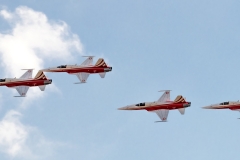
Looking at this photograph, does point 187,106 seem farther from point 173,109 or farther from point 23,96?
point 23,96

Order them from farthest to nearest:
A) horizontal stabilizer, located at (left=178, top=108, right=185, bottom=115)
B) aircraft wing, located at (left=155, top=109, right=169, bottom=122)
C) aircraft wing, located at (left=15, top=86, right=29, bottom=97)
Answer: aircraft wing, located at (left=15, top=86, right=29, bottom=97), horizontal stabilizer, located at (left=178, top=108, right=185, bottom=115), aircraft wing, located at (left=155, top=109, right=169, bottom=122)

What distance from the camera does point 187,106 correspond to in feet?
649

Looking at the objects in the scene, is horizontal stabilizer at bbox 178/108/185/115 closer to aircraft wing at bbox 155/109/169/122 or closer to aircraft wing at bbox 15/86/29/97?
aircraft wing at bbox 155/109/169/122

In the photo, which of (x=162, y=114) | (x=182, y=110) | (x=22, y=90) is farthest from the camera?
(x=22, y=90)

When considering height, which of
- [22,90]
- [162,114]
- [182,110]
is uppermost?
[22,90]

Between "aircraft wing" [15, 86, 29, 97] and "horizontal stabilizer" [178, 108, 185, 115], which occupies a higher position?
"aircraft wing" [15, 86, 29, 97]

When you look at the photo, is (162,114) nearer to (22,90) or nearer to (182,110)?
(182,110)

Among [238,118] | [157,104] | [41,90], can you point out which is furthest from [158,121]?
[41,90]

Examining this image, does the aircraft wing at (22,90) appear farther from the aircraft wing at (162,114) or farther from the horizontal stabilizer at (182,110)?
the horizontal stabilizer at (182,110)

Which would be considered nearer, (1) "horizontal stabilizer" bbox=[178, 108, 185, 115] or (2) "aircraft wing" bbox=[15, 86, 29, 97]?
(1) "horizontal stabilizer" bbox=[178, 108, 185, 115]

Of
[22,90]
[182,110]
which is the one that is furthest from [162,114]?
[22,90]

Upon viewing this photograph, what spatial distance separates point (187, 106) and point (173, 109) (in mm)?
4171

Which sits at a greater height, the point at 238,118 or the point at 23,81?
the point at 23,81

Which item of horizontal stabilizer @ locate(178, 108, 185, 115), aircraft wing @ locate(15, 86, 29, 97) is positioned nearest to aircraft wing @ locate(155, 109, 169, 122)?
horizontal stabilizer @ locate(178, 108, 185, 115)
